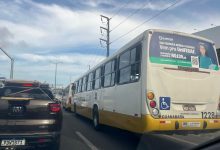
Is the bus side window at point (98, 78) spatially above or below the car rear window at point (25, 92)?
above

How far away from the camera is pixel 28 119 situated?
Result: 24.6 feet

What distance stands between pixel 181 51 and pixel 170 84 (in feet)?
3.35

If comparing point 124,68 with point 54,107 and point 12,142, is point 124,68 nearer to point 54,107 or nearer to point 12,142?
point 54,107

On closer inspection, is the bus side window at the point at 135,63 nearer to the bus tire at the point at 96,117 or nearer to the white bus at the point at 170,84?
the white bus at the point at 170,84

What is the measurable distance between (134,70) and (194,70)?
157cm

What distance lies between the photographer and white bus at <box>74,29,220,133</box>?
8328 mm

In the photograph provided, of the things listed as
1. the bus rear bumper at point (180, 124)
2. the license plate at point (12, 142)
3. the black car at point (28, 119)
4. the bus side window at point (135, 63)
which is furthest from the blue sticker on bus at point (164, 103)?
the license plate at point (12, 142)

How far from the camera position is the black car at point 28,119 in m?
7.35

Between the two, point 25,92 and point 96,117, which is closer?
point 25,92

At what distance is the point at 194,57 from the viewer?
30.0 ft

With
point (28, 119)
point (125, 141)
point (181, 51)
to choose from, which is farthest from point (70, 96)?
point (28, 119)

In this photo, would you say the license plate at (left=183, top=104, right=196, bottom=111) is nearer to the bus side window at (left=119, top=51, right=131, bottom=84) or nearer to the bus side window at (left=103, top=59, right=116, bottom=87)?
the bus side window at (left=119, top=51, right=131, bottom=84)

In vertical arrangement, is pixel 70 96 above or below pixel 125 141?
above

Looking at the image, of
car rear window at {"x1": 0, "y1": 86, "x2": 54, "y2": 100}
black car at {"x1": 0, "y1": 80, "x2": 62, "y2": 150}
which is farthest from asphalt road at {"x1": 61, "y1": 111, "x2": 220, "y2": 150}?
car rear window at {"x1": 0, "y1": 86, "x2": 54, "y2": 100}
